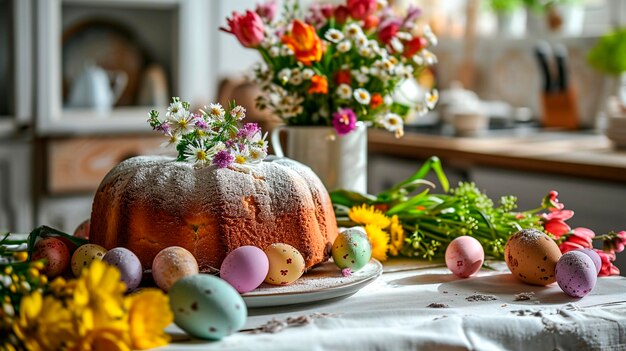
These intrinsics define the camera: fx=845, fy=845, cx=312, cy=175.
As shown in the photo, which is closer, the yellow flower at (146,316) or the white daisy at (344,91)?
the yellow flower at (146,316)

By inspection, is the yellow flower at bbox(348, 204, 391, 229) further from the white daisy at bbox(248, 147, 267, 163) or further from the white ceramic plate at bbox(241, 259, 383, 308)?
the white daisy at bbox(248, 147, 267, 163)

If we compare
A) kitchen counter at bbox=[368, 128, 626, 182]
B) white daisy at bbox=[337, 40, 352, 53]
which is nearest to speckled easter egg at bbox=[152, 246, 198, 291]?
white daisy at bbox=[337, 40, 352, 53]

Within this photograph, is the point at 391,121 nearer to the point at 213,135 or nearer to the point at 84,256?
the point at 213,135

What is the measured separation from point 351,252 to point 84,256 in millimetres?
329

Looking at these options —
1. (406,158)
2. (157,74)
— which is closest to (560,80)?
(406,158)

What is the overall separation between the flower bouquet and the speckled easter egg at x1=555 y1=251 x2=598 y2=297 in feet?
0.51

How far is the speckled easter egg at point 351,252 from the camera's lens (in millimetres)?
1073

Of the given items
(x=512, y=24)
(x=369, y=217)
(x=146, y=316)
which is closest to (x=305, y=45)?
(x=369, y=217)

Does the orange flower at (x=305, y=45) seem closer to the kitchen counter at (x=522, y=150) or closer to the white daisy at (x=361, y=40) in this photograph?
the white daisy at (x=361, y=40)

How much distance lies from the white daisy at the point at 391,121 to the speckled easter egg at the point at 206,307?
0.67 m

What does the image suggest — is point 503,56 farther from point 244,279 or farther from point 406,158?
point 244,279

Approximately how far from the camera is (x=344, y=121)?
1404 millimetres

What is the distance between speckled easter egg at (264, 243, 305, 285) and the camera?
1.00 meters

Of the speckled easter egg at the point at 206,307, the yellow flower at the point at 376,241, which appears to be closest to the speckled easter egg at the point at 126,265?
the speckled easter egg at the point at 206,307
